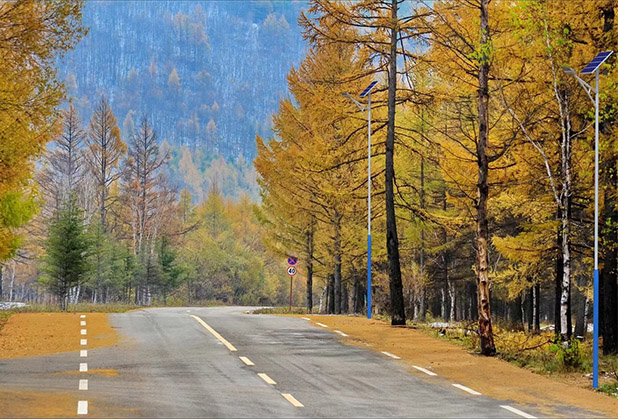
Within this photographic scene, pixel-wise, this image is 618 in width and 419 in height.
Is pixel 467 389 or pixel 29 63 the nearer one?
pixel 467 389

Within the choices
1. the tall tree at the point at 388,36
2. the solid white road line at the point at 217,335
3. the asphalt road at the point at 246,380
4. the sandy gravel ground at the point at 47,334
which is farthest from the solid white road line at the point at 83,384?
the tall tree at the point at 388,36

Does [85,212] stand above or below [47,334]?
above

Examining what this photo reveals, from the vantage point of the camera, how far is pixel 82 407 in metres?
12.1

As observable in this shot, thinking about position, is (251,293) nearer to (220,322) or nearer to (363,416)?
(220,322)

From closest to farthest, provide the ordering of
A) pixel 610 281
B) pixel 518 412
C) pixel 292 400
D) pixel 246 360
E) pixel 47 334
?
pixel 518 412
pixel 292 400
pixel 246 360
pixel 47 334
pixel 610 281

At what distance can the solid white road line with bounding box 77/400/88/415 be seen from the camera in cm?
1174

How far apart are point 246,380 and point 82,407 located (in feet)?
12.7

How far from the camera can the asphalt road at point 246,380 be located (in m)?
12.7

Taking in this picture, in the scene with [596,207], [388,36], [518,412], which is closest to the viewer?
[518,412]

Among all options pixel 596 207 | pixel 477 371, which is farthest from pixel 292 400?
pixel 596 207

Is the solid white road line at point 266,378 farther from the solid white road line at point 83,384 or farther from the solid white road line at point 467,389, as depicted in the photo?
the solid white road line at point 467,389

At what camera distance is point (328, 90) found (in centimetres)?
2711

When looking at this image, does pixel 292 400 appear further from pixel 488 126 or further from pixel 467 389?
pixel 488 126

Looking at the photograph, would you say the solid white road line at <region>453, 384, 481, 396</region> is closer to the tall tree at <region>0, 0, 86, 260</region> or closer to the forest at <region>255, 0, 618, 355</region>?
the forest at <region>255, 0, 618, 355</region>
